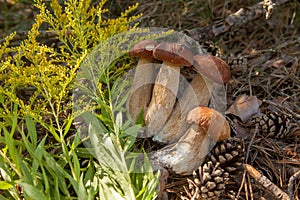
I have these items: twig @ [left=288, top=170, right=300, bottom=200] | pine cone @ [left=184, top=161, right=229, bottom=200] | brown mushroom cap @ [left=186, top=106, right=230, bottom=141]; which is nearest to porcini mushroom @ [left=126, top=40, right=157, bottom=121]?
brown mushroom cap @ [left=186, top=106, right=230, bottom=141]

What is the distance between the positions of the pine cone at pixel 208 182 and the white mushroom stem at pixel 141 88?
38 centimetres

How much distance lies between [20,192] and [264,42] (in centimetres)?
168

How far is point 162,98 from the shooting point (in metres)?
1.74

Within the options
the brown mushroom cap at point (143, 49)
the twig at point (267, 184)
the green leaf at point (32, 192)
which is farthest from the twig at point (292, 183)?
the green leaf at point (32, 192)

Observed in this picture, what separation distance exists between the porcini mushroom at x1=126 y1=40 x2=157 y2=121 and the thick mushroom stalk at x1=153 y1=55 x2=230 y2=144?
0.44 ft

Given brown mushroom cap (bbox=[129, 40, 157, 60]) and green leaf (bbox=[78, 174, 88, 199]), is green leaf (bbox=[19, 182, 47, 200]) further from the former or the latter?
brown mushroom cap (bbox=[129, 40, 157, 60])

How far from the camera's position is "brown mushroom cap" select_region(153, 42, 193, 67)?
65.3 inches

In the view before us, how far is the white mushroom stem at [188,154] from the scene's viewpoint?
1.61 meters

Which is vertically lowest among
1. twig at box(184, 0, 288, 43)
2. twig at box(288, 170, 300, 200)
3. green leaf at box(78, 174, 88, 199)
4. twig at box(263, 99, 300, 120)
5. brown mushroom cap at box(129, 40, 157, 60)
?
twig at box(288, 170, 300, 200)

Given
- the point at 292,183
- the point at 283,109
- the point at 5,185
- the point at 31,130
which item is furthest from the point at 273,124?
the point at 5,185

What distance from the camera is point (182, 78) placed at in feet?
6.22

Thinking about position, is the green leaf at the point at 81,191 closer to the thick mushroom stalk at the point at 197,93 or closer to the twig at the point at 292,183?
the thick mushroom stalk at the point at 197,93

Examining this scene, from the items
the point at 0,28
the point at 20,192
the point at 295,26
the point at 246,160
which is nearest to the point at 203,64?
the point at 246,160

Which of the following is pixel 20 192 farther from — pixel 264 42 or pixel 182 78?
pixel 264 42
